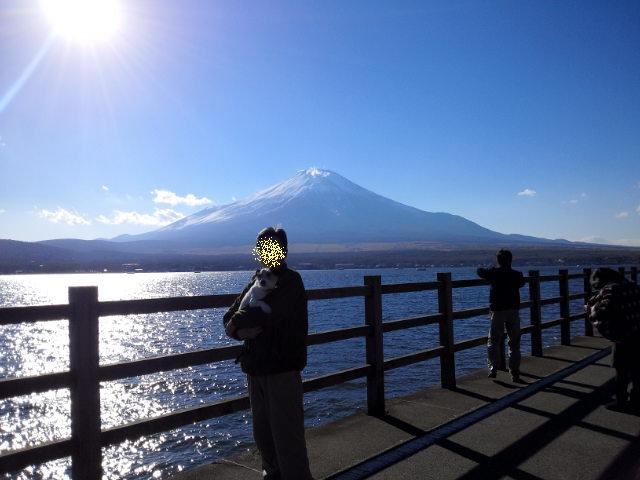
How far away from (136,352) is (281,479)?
1057 inches

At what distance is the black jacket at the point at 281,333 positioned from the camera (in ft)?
11.4

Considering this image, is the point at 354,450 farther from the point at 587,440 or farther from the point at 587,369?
the point at 587,369

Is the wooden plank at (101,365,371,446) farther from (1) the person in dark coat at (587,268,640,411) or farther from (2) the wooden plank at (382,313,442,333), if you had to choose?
(1) the person in dark coat at (587,268,640,411)

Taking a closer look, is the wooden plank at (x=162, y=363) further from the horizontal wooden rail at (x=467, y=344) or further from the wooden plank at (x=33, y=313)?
the horizontal wooden rail at (x=467, y=344)

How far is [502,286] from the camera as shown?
8.13 metres

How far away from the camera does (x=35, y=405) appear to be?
50.2ft

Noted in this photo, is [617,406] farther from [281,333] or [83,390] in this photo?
[83,390]

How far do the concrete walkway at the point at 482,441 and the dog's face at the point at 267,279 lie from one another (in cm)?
174

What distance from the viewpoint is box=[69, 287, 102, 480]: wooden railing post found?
3787mm

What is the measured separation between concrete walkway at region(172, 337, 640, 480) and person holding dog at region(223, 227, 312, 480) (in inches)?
37.6

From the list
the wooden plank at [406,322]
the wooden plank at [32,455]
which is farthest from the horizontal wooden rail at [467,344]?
the wooden plank at [32,455]

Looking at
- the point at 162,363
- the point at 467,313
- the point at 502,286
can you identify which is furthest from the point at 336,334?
the point at 502,286

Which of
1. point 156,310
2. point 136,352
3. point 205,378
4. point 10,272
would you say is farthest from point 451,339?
point 10,272

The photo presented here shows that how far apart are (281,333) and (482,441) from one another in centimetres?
257
